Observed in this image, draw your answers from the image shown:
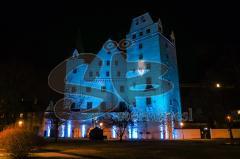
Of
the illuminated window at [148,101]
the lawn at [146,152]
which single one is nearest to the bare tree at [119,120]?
the illuminated window at [148,101]

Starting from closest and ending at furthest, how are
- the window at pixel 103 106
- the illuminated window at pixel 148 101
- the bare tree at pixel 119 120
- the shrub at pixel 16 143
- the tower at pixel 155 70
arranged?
the shrub at pixel 16 143 → the bare tree at pixel 119 120 → the tower at pixel 155 70 → the illuminated window at pixel 148 101 → the window at pixel 103 106

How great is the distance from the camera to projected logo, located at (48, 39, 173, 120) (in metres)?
57.6

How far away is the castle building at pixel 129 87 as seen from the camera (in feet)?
182

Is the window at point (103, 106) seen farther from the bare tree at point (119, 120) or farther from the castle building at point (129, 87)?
the bare tree at point (119, 120)

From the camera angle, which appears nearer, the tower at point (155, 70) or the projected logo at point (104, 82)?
the tower at point (155, 70)

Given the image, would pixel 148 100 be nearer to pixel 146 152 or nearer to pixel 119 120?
pixel 119 120

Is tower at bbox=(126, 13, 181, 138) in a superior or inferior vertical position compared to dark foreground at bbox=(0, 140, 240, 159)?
superior

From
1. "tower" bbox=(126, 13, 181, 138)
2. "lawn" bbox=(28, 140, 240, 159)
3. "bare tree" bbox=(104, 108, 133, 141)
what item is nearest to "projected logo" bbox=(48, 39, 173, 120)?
"tower" bbox=(126, 13, 181, 138)

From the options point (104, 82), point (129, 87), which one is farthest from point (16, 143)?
point (104, 82)

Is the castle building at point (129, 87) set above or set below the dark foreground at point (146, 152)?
above

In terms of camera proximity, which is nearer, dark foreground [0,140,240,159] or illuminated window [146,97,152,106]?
dark foreground [0,140,240,159]

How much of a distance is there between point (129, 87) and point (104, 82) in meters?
8.50

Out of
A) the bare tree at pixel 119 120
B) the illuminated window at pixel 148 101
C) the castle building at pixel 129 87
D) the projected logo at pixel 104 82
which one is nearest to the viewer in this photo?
the bare tree at pixel 119 120

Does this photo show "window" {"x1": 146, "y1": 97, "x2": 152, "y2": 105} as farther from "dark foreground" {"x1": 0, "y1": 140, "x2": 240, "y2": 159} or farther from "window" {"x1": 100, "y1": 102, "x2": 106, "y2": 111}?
"dark foreground" {"x1": 0, "y1": 140, "x2": 240, "y2": 159}
